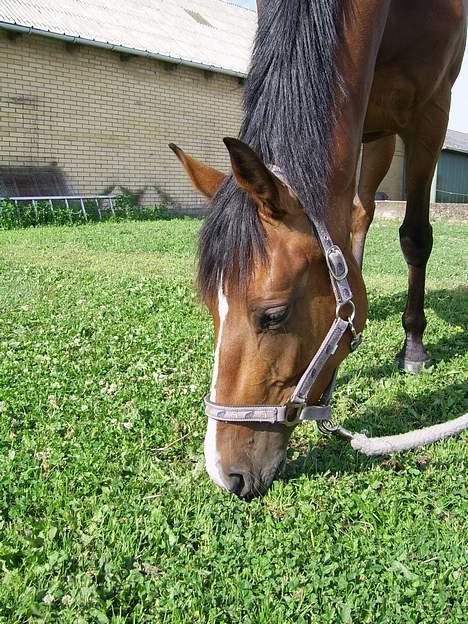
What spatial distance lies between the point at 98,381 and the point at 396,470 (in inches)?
68.5

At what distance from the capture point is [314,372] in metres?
1.97

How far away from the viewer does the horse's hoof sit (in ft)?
11.7

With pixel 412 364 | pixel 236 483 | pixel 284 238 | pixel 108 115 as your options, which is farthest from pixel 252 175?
pixel 108 115

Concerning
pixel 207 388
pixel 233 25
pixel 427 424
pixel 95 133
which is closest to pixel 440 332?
pixel 427 424

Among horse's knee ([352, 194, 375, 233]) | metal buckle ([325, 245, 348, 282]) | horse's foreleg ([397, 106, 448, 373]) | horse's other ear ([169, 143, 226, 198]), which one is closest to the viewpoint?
metal buckle ([325, 245, 348, 282])

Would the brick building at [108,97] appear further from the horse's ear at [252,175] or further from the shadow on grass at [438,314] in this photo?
the horse's ear at [252,175]

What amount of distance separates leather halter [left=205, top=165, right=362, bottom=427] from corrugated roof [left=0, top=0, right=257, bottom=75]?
11000 millimetres

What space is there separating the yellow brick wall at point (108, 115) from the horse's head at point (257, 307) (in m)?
10.8

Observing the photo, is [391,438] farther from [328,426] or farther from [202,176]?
[202,176]

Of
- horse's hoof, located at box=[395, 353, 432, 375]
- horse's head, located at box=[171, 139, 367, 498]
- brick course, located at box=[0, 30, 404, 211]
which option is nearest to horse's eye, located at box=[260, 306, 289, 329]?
horse's head, located at box=[171, 139, 367, 498]

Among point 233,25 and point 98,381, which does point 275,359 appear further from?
point 233,25

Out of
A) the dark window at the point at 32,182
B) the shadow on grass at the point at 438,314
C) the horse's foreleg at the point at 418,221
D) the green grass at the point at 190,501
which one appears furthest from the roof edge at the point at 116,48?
the horse's foreleg at the point at 418,221

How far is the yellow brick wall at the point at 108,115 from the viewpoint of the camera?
1145 centimetres

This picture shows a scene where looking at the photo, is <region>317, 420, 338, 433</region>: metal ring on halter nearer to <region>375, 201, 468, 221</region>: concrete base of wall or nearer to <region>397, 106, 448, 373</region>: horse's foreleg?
<region>397, 106, 448, 373</region>: horse's foreleg
